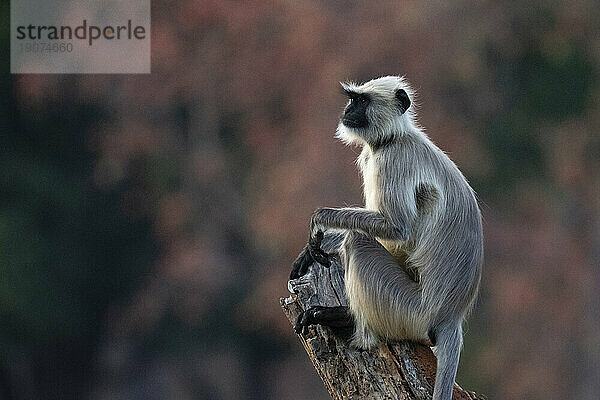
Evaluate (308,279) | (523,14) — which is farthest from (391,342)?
(523,14)

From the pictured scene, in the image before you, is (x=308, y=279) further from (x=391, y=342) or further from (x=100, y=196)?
(x=100, y=196)

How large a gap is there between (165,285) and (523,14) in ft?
17.4

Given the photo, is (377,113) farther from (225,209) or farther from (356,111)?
(225,209)

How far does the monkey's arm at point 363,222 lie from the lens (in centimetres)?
448

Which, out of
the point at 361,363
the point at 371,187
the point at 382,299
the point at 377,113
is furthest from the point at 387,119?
the point at 361,363

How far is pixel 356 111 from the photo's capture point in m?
4.88

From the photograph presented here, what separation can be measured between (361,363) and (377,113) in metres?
1.06

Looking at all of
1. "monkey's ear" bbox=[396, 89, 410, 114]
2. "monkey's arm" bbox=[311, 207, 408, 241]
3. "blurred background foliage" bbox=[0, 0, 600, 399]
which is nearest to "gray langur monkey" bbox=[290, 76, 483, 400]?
"monkey's arm" bbox=[311, 207, 408, 241]

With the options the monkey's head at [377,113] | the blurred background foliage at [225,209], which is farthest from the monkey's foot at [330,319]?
the blurred background foliage at [225,209]

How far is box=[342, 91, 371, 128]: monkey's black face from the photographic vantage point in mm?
4840

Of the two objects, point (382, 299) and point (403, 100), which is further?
point (403, 100)

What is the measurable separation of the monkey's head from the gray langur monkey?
0.08m

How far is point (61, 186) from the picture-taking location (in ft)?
42.7

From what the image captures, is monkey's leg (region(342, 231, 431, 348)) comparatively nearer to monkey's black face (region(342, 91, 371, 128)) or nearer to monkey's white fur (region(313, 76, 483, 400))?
monkey's white fur (region(313, 76, 483, 400))
